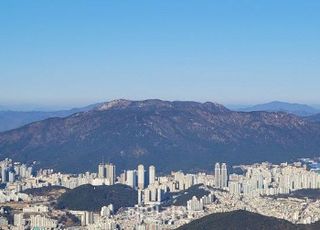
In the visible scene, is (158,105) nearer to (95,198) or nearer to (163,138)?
(163,138)

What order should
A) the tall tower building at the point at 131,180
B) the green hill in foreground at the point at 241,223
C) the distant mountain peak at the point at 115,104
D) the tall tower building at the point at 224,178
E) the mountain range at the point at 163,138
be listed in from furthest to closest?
1. the distant mountain peak at the point at 115,104
2. the mountain range at the point at 163,138
3. the tall tower building at the point at 224,178
4. the tall tower building at the point at 131,180
5. the green hill in foreground at the point at 241,223

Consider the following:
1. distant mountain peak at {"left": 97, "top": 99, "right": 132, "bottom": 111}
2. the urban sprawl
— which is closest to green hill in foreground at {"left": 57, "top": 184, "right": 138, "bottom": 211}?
the urban sprawl

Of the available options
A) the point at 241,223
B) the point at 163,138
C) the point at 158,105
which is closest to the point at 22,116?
the point at 158,105

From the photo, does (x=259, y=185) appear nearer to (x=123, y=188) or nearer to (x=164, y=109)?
(x=123, y=188)

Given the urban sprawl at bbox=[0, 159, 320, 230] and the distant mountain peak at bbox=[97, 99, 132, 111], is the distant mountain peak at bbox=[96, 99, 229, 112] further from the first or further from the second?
the urban sprawl at bbox=[0, 159, 320, 230]

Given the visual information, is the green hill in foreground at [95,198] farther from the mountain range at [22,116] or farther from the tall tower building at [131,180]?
the mountain range at [22,116]

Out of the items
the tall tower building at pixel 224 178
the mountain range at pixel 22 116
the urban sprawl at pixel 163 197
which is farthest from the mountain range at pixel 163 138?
the mountain range at pixel 22 116

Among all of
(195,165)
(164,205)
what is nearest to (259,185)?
(164,205)
